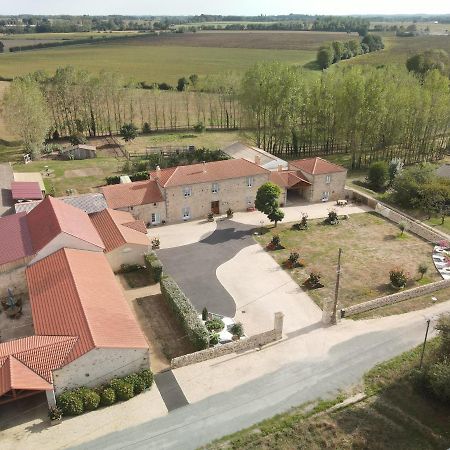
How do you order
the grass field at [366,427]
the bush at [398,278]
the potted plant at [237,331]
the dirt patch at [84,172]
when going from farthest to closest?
the dirt patch at [84,172]
the bush at [398,278]
the potted plant at [237,331]
the grass field at [366,427]

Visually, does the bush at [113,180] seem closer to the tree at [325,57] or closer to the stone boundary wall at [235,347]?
the stone boundary wall at [235,347]

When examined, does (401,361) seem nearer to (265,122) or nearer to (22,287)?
(22,287)

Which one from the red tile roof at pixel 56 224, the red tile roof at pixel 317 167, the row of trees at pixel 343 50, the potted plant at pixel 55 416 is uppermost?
the row of trees at pixel 343 50

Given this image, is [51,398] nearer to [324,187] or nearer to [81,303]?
[81,303]

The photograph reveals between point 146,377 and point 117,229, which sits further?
point 117,229

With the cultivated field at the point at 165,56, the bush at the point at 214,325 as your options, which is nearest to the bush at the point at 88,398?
the bush at the point at 214,325

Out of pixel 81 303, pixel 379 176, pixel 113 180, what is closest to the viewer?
pixel 81 303

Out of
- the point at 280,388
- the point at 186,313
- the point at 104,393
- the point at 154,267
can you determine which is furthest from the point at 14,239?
the point at 280,388

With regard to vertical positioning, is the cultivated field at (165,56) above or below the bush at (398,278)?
above
